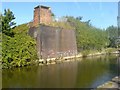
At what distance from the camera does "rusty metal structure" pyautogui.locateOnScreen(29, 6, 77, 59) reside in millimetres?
23656

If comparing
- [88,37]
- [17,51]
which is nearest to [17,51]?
[17,51]

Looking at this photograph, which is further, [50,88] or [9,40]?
[9,40]

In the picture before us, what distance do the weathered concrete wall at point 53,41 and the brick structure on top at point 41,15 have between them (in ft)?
2.53

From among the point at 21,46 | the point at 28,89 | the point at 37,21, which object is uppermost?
the point at 37,21

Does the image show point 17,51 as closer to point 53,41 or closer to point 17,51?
point 17,51

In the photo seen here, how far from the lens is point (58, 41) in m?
26.8

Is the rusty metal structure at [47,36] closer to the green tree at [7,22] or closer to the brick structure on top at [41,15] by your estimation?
the brick structure on top at [41,15]

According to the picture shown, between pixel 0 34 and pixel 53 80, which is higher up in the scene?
pixel 0 34

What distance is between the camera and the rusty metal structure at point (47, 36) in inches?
931

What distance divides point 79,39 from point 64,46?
Result: 5.92m

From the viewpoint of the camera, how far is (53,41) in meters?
25.6

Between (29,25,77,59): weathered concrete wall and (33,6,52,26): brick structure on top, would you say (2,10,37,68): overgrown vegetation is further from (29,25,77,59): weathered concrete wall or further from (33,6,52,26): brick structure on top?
(33,6,52,26): brick structure on top

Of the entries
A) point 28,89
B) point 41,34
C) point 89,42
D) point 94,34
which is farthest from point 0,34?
point 94,34

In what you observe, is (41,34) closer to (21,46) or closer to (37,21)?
(37,21)
